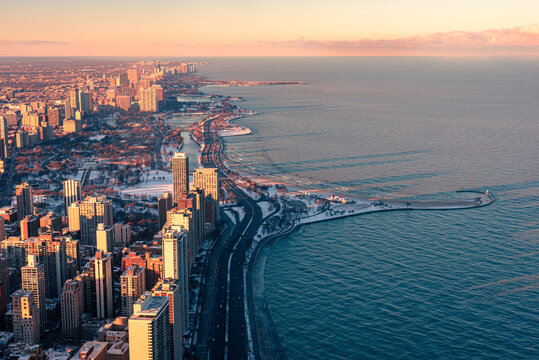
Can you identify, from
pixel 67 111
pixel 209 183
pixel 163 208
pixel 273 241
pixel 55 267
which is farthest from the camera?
pixel 67 111

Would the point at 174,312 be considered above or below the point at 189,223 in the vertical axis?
below

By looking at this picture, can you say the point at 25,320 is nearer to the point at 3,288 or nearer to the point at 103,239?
the point at 3,288

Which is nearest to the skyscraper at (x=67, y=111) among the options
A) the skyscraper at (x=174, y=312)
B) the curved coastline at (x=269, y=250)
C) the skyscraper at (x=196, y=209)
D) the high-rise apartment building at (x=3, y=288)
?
the curved coastline at (x=269, y=250)

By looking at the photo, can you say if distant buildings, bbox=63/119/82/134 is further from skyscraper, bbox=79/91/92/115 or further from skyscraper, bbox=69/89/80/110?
skyscraper, bbox=79/91/92/115

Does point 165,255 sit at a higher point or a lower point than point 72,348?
higher

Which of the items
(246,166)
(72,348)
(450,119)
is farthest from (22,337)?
(450,119)

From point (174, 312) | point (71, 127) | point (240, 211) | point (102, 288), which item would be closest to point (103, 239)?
point (102, 288)

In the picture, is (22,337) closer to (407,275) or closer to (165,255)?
(165,255)
